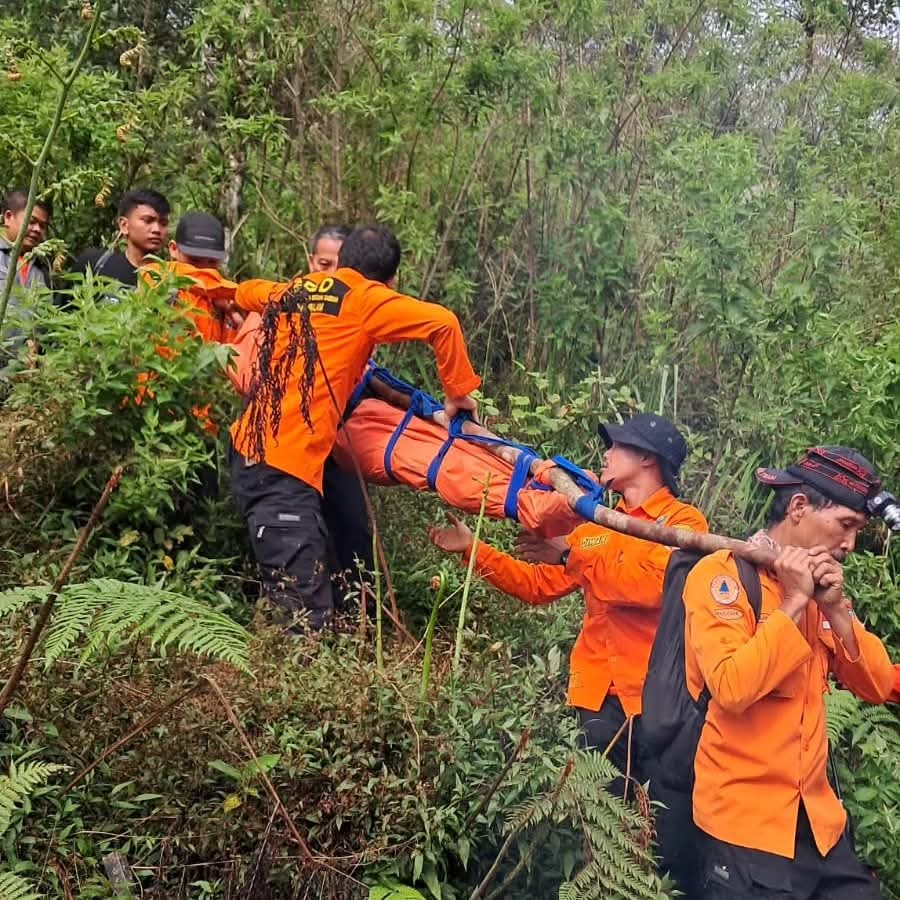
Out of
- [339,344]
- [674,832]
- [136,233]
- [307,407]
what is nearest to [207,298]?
[136,233]

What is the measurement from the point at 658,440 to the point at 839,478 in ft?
2.72

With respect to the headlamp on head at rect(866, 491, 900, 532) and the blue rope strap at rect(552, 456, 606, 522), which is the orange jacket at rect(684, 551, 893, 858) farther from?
the blue rope strap at rect(552, 456, 606, 522)

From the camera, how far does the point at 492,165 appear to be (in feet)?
25.0

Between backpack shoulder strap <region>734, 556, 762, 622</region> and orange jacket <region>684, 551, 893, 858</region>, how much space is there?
2 cm

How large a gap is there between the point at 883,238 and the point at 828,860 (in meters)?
5.45

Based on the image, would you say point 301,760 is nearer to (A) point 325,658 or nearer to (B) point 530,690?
(A) point 325,658

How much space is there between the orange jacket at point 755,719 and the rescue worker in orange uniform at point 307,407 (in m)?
1.74

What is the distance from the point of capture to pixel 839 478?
12.2 ft

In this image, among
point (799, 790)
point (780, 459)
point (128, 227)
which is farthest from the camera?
point (780, 459)

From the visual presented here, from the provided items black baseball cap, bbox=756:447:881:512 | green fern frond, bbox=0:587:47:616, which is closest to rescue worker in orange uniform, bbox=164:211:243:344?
green fern frond, bbox=0:587:47:616

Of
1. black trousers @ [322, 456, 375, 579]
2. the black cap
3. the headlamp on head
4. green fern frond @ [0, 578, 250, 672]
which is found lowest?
black trousers @ [322, 456, 375, 579]

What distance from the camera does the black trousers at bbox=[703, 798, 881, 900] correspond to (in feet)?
10.9

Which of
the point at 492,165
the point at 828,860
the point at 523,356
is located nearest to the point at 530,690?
the point at 828,860

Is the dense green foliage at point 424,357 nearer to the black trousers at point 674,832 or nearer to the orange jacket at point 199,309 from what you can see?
the orange jacket at point 199,309
